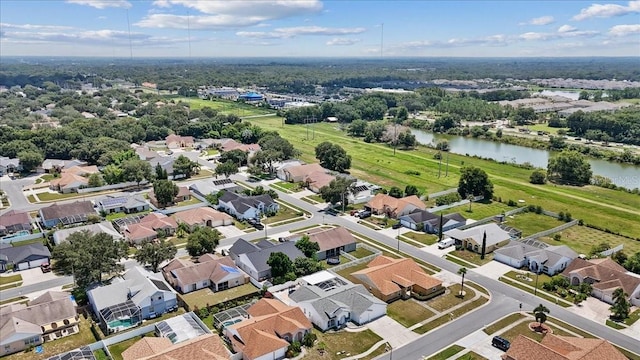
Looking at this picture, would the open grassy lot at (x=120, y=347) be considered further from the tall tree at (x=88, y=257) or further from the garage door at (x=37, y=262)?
the garage door at (x=37, y=262)

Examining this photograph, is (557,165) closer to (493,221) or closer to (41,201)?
(493,221)

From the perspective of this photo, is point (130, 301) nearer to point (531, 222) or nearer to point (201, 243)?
point (201, 243)

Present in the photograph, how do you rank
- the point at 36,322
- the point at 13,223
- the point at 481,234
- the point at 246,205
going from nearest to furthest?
1. the point at 36,322
2. the point at 481,234
3. the point at 13,223
4. the point at 246,205

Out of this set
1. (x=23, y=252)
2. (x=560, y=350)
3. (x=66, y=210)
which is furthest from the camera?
(x=66, y=210)

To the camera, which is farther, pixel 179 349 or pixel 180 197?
pixel 180 197

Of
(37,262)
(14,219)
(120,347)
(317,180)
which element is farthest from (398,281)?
(14,219)

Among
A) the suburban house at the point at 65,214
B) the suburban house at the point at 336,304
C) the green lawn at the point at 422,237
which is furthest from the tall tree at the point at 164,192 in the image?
the green lawn at the point at 422,237
